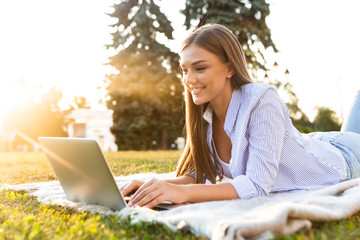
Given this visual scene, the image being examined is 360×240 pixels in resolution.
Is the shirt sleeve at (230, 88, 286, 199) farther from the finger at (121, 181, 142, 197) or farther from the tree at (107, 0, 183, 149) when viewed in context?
the tree at (107, 0, 183, 149)

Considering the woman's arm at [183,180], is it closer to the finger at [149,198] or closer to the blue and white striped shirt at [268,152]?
the blue and white striped shirt at [268,152]

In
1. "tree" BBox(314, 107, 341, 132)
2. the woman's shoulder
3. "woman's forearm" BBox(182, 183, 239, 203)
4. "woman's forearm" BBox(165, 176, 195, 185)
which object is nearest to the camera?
"woman's forearm" BBox(182, 183, 239, 203)

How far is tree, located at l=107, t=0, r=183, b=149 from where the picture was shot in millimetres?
20405

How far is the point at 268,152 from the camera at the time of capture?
2416mm

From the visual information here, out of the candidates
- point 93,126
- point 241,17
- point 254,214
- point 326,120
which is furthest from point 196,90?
point 326,120

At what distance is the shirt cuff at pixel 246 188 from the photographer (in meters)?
2.37

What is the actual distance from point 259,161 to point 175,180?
86cm

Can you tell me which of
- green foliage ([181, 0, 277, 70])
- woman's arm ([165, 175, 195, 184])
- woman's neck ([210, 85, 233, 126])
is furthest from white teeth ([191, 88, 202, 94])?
green foliage ([181, 0, 277, 70])

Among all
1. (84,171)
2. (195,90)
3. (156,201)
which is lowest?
(156,201)

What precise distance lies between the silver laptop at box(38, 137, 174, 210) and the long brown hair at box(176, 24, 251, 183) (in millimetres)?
762

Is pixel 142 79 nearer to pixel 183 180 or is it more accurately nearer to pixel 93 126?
pixel 183 180

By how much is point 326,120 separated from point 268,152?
4920 cm

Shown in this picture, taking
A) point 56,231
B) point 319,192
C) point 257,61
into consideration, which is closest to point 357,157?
point 319,192

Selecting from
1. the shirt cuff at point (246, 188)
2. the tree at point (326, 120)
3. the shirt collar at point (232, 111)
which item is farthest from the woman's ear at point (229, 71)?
the tree at point (326, 120)
